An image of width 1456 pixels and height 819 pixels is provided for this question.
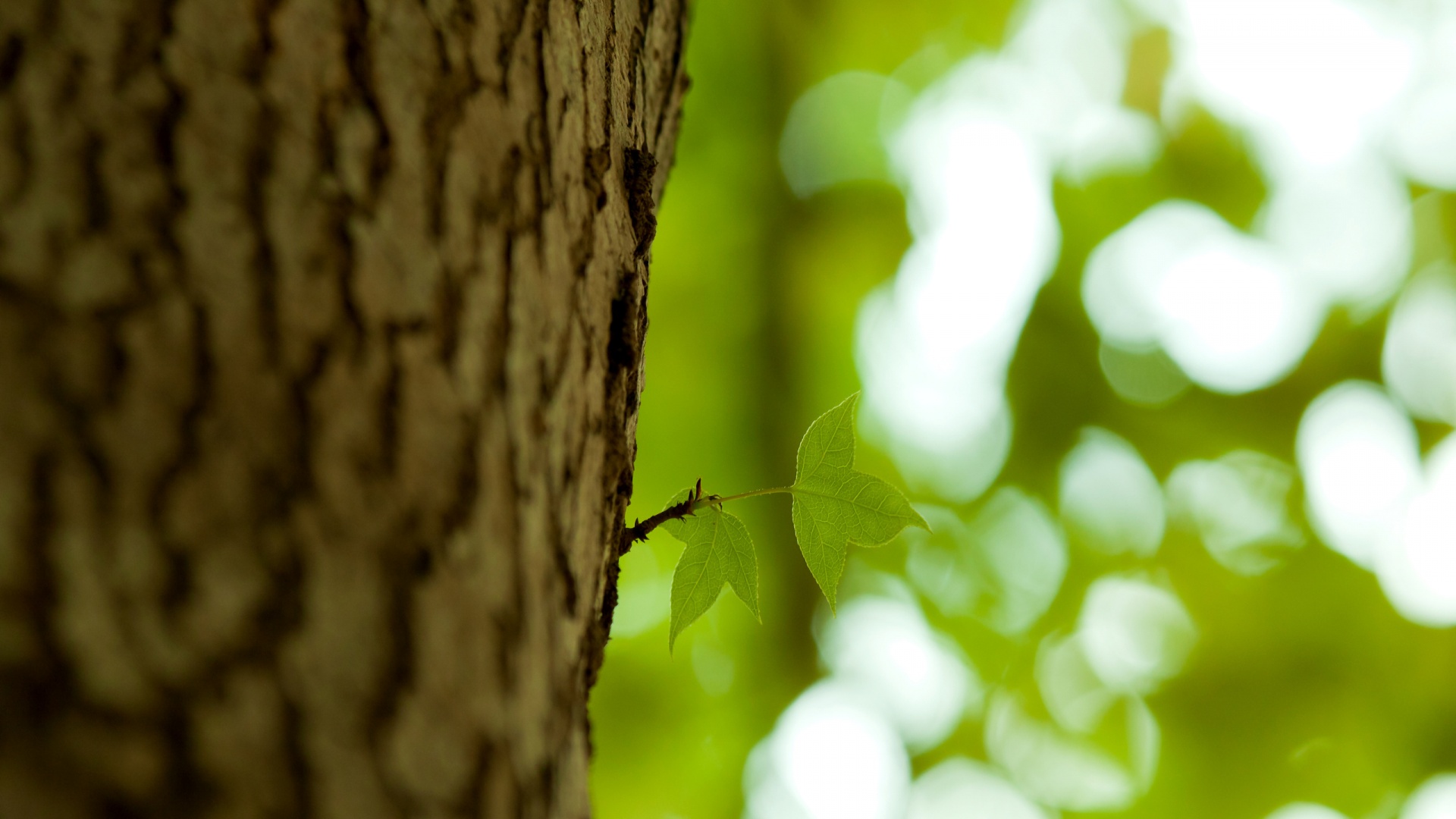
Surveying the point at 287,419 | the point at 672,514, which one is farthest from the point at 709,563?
the point at 287,419

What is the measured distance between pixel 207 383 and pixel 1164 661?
5.92 m

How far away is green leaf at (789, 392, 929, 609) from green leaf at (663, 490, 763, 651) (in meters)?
0.08

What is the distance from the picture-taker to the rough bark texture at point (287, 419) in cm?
47

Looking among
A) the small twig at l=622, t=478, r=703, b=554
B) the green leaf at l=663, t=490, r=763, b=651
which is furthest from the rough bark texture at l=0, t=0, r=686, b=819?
the green leaf at l=663, t=490, r=763, b=651

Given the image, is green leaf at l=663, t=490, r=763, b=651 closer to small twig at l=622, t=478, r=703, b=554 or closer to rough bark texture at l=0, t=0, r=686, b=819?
small twig at l=622, t=478, r=703, b=554

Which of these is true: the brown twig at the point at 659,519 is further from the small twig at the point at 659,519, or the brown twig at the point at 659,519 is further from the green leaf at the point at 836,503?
the green leaf at the point at 836,503

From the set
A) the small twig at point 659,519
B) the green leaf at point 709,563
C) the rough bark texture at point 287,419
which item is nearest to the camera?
the rough bark texture at point 287,419

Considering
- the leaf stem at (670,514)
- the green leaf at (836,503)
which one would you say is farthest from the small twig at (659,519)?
the green leaf at (836,503)

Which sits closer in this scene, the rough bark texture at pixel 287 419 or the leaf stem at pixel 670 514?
the rough bark texture at pixel 287 419

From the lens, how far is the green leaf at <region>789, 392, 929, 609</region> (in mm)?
1104

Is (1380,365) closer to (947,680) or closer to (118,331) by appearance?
(947,680)

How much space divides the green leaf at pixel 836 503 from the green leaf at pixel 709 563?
0.26ft

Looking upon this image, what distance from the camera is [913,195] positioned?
5.40 meters

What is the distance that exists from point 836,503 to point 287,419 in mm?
733
